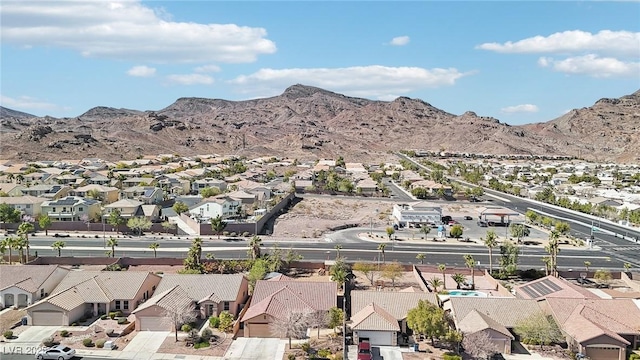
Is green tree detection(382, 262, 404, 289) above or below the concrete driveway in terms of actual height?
above

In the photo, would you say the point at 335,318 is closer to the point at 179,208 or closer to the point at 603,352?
the point at 603,352

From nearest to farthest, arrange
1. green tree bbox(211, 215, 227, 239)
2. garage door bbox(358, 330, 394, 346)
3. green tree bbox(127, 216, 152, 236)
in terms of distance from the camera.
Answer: garage door bbox(358, 330, 394, 346)
green tree bbox(211, 215, 227, 239)
green tree bbox(127, 216, 152, 236)

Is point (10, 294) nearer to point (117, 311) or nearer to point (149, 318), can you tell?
point (117, 311)

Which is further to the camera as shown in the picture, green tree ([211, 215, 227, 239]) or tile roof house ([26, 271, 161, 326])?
green tree ([211, 215, 227, 239])

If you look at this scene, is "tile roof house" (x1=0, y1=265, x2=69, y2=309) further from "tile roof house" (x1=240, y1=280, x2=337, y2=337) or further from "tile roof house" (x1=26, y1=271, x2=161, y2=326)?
"tile roof house" (x1=240, y1=280, x2=337, y2=337)

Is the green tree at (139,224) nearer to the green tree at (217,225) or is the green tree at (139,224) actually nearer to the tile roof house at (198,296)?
the green tree at (217,225)

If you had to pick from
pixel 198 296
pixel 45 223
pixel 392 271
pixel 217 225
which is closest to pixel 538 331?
pixel 392 271

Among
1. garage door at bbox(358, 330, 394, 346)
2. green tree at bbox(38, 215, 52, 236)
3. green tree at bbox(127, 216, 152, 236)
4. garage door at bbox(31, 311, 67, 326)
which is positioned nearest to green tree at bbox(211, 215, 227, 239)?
green tree at bbox(127, 216, 152, 236)
